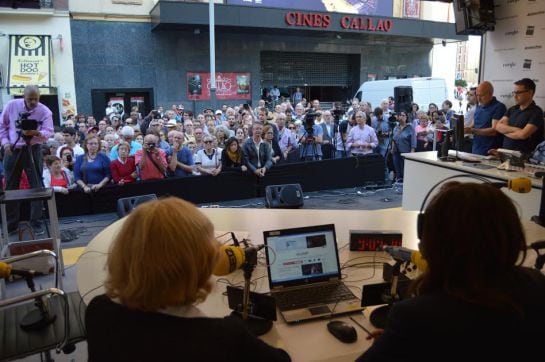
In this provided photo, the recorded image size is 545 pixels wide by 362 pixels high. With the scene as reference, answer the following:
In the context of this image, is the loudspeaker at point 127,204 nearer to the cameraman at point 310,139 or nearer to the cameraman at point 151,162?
the cameraman at point 151,162

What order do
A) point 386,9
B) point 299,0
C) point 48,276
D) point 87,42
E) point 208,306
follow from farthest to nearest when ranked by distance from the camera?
point 386,9 → point 299,0 → point 87,42 → point 48,276 → point 208,306

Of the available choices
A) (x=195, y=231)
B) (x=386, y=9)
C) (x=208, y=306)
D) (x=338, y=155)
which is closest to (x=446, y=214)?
(x=195, y=231)

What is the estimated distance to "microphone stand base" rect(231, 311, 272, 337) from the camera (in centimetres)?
173

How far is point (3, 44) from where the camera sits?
1269cm

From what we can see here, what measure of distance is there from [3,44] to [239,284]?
13.7 meters

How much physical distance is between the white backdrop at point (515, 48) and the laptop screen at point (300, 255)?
197 inches

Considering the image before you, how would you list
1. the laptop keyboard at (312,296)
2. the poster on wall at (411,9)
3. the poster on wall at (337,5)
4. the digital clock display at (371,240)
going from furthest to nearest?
the poster on wall at (411,9), the poster on wall at (337,5), the digital clock display at (371,240), the laptop keyboard at (312,296)

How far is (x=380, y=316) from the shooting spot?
1.83m

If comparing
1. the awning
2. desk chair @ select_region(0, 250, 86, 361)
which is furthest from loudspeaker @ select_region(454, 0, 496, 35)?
the awning

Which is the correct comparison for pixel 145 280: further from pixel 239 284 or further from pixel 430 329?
pixel 239 284

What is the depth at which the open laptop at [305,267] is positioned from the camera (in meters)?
2.01

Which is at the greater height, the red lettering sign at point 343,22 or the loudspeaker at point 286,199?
the red lettering sign at point 343,22

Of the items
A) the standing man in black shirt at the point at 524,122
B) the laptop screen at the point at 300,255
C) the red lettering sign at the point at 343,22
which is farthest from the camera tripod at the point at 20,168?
the red lettering sign at the point at 343,22

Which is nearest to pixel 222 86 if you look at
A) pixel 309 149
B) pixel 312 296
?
pixel 309 149
